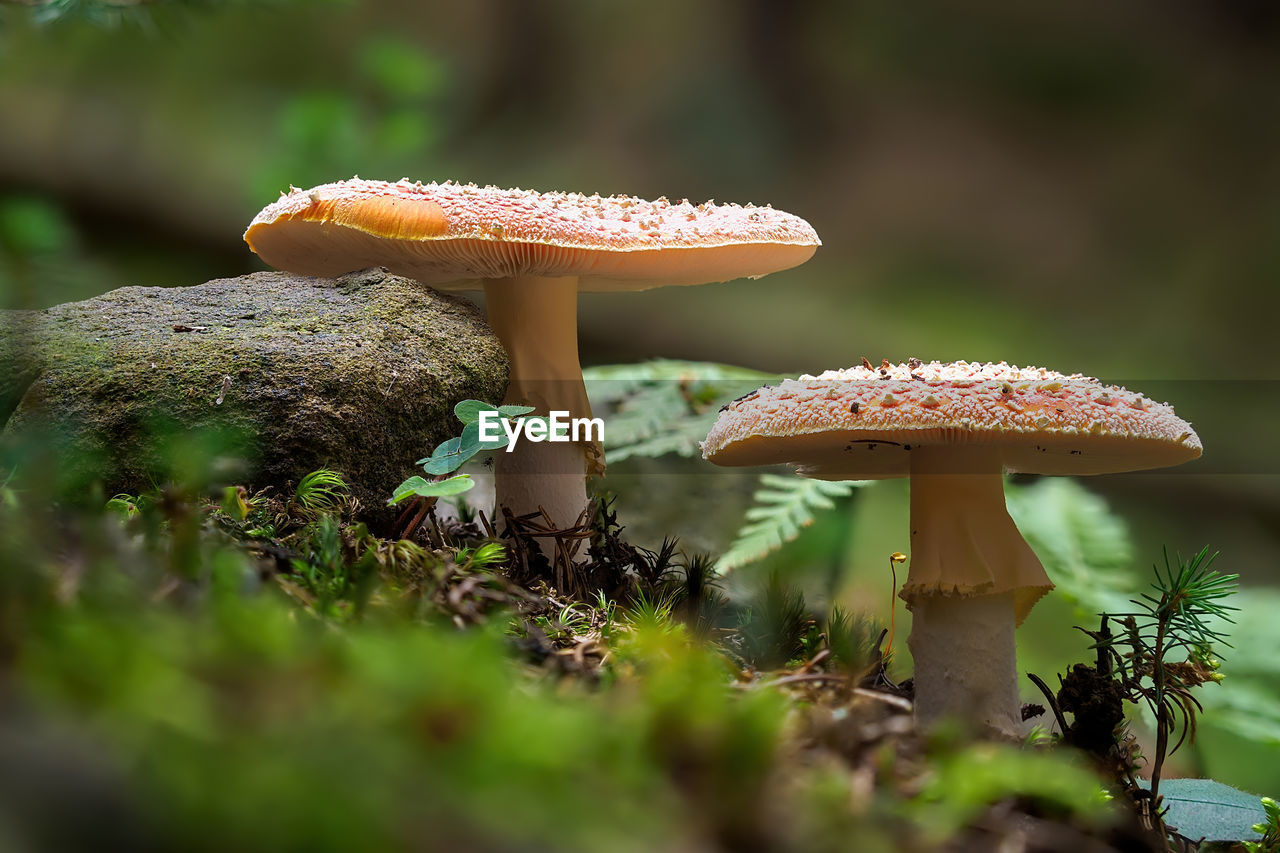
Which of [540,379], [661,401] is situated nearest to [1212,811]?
[540,379]

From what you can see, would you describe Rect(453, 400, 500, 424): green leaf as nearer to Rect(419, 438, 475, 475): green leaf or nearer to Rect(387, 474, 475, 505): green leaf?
Rect(419, 438, 475, 475): green leaf

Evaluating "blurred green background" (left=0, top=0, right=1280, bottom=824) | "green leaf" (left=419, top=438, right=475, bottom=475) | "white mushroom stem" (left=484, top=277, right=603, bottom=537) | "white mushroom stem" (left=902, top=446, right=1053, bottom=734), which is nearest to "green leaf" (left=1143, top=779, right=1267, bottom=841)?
"white mushroom stem" (left=902, top=446, right=1053, bottom=734)

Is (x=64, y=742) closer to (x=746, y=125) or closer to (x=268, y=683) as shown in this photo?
(x=268, y=683)

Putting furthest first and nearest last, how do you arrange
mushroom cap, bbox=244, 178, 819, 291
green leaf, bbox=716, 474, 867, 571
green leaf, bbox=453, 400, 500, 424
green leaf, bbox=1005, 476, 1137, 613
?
green leaf, bbox=1005, 476, 1137, 613 → green leaf, bbox=716, 474, 867, 571 → mushroom cap, bbox=244, 178, 819, 291 → green leaf, bbox=453, 400, 500, 424

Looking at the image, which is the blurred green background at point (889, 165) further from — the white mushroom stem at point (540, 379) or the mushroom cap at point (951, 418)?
the mushroom cap at point (951, 418)

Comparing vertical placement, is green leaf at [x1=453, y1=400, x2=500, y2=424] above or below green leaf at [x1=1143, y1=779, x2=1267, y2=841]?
above

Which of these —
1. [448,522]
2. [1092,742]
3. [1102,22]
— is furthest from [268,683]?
[1102,22]
